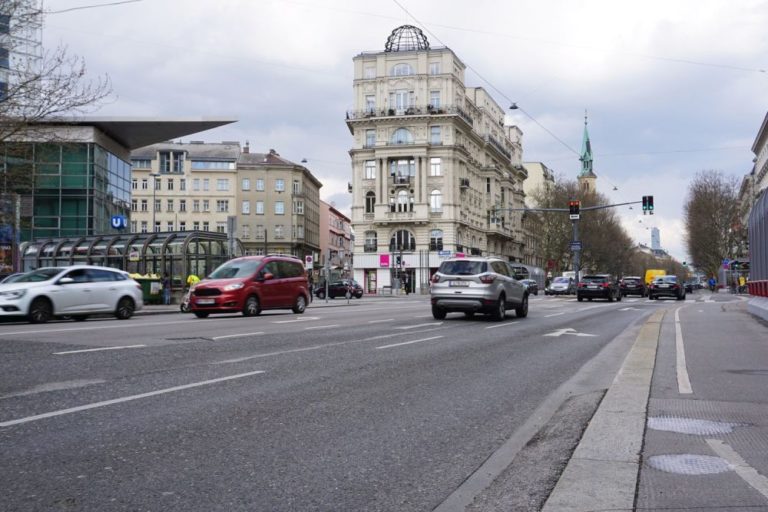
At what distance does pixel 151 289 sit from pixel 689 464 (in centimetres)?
3268

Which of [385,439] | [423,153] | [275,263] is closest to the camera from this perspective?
[385,439]

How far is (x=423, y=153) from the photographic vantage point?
8075 cm

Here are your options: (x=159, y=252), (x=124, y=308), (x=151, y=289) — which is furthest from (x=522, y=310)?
(x=159, y=252)

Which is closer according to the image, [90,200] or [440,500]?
[440,500]

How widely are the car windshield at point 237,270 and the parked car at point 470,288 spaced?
585 centimetres

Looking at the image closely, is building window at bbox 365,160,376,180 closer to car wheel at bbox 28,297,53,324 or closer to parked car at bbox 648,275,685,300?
parked car at bbox 648,275,685,300

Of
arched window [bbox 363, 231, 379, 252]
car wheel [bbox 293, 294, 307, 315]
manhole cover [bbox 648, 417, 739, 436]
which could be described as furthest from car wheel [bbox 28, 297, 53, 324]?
arched window [bbox 363, 231, 379, 252]

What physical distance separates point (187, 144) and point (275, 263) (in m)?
97.0

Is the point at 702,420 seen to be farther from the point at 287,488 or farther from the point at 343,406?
the point at 287,488

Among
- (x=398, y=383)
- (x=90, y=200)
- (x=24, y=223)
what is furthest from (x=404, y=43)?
(x=398, y=383)

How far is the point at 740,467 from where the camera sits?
473cm

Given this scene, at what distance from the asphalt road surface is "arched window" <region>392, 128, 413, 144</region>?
230 feet

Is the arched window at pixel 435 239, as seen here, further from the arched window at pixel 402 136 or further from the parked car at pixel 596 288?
the parked car at pixel 596 288

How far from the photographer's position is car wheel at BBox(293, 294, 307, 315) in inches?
979
